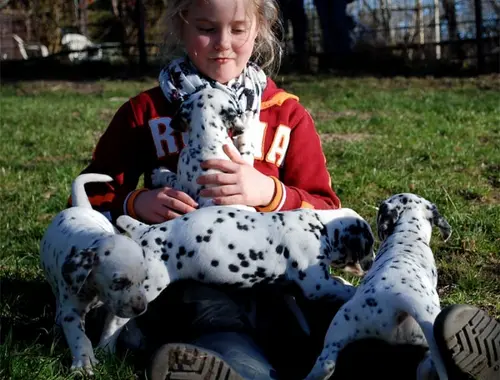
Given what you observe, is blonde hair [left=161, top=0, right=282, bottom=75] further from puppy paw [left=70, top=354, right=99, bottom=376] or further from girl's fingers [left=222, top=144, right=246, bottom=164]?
puppy paw [left=70, top=354, right=99, bottom=376]

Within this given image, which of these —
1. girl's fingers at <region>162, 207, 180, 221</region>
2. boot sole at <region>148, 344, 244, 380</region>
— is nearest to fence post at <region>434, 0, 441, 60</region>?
girl's fingers at <region>162, 207, 180, 221</region>

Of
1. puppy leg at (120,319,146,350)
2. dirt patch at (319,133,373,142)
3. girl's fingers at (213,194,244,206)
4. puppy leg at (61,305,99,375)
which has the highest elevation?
girl's fingers at (213,194,244,206)

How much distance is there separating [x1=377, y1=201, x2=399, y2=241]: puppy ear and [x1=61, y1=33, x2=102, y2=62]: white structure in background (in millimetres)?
15810

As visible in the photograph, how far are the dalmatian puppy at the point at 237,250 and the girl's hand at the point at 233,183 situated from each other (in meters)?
0.18

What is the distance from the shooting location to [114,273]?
304 centimetres

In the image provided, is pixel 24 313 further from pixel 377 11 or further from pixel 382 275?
pixel 377 11

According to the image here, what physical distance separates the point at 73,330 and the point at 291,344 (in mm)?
896

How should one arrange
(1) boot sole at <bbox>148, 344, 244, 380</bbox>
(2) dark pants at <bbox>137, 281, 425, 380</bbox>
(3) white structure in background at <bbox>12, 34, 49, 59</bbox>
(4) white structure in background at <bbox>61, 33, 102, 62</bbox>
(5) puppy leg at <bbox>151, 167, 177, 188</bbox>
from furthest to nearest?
(3) white structure in background at <bbox>12, 34, 49, 59</bbox>, (4) white structure in background at <bbox>61, 33, 102, 62</bbox>, (5) puppy leg at <bbox>151, 167, 177, 188</bbox>, (2) dark pants at <bbox>137, 281, 425, 380</bbox>, (1) boot sole at <bbox>148, 344, 244, 380</bbox>

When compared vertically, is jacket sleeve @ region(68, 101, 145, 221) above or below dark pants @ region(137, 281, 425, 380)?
above

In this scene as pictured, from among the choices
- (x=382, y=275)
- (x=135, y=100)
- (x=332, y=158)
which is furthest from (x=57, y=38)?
(x=382, y=275)

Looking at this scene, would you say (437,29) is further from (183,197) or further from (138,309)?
(138,309)

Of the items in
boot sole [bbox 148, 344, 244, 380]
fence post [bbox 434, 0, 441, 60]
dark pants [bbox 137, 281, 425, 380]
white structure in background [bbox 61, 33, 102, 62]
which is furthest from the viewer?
white structure in background [bbox 61, 33, 102, 62]

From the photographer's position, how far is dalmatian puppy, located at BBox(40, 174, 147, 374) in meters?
3.05

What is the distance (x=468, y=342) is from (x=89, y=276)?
54.9 inches
